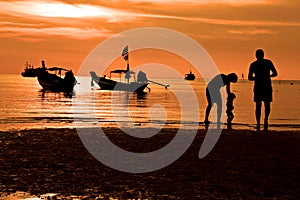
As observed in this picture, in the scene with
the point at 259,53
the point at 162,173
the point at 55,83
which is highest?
the point at 55,83

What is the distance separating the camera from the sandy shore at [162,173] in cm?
725

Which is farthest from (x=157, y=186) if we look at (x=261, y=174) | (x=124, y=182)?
(x=261, y=174)

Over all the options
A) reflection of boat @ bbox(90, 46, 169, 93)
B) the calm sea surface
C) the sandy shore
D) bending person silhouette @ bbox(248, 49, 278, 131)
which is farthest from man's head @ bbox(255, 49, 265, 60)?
reflection of boat @ bbox(90, 46, 169, 93)

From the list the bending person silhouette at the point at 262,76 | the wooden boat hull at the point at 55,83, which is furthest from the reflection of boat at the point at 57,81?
the bending person silhouette at the point at 262,76

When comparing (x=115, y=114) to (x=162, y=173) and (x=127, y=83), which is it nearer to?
(x=162, y=173)

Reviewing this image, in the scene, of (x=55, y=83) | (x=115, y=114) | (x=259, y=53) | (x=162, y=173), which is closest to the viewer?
(x=162, y=173)

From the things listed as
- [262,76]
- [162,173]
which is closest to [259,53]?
[262,76]

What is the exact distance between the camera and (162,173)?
8945mm

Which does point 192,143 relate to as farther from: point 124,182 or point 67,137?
point 124,182

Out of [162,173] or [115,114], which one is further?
[115,114]

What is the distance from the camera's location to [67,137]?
1470 centimetres

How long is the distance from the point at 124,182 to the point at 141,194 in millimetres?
951

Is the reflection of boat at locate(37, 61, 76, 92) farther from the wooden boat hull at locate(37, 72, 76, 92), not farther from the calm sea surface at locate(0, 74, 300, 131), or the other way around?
the calm sea surface at locate(0, 74, 300, 131)

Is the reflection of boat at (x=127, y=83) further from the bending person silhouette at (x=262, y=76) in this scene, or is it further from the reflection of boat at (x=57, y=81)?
the bending person silhouette at (x=262, y=76)
